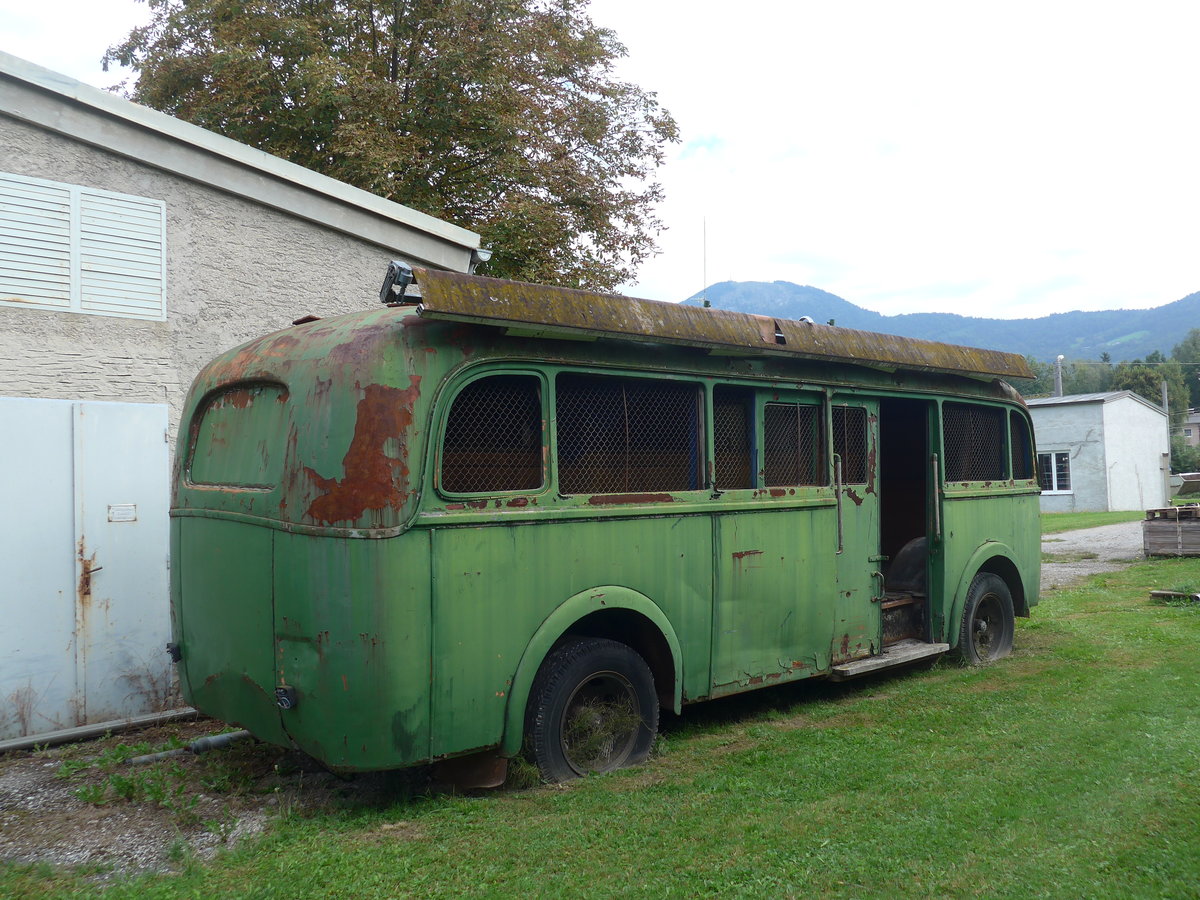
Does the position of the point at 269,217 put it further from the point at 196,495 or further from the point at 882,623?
the point at 882,623

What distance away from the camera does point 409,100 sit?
15.2 m

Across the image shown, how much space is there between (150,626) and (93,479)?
1.10 m

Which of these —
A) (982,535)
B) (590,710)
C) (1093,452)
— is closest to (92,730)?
(590,710)

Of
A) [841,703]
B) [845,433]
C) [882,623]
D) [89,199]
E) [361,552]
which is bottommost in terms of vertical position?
[841,703]

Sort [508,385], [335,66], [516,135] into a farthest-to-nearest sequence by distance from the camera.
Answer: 1. [516,135]
2. [335,66]
3. [508,385]

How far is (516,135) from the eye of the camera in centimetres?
1559

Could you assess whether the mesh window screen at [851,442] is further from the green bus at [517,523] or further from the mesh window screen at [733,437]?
the mesh window screen at [733,437]

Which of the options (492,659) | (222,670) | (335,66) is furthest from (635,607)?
(335,66)

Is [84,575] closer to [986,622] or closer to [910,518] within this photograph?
[910,518]

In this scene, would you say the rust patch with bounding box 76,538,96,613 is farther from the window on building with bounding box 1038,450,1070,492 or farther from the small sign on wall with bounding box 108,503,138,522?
the window on building with bounding box 1038,450,1070,492

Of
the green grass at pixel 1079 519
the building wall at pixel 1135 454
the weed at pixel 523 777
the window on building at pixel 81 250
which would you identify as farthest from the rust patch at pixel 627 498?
the building wall at pixel 1135 454

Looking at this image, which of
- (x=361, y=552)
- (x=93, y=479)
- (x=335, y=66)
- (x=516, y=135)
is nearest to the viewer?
(x=361, y=552)

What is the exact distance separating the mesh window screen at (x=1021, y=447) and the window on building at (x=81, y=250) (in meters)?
7.19

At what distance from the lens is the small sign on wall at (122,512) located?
6656 mm
